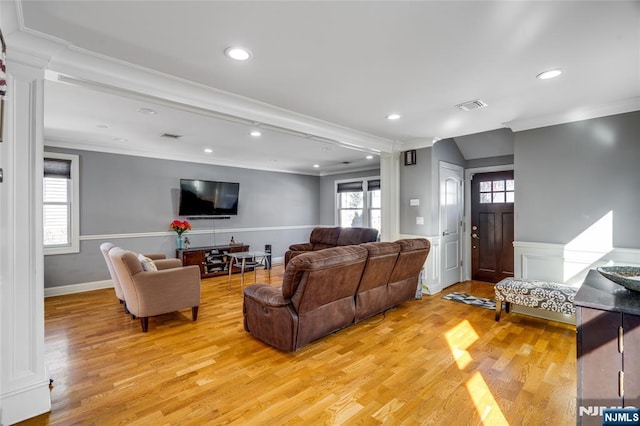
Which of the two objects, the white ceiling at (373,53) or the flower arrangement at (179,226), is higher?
the white ceiling at (373,53)

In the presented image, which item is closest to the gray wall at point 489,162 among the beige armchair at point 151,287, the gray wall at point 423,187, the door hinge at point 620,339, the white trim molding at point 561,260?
the gray wall at point 423,187

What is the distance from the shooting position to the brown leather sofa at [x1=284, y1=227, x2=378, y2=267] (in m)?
6.19

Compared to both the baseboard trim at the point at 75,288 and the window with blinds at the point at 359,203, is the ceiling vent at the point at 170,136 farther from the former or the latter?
the window with blinds at the point at 359,203

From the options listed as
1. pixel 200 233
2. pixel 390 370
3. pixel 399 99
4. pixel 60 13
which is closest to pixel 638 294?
pixel 390 370

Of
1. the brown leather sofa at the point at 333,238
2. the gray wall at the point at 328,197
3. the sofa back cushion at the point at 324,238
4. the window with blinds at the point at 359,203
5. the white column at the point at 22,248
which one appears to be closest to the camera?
the white column at the point at 22,248

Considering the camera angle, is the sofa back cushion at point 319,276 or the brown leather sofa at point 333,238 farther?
the brown leather sofa at point 333,238

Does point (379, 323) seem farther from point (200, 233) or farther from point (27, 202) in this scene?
point (200, 233)

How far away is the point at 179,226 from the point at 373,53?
5.06m

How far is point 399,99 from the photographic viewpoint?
311 cm

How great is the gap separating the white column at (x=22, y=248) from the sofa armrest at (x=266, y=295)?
5.18 feet

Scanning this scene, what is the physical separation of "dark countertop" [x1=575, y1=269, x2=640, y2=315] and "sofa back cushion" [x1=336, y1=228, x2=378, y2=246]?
14.4 ft

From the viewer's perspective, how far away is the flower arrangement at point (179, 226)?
5.88 m

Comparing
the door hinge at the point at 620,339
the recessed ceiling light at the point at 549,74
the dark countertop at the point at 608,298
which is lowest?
the door hinge at the point at 620,339

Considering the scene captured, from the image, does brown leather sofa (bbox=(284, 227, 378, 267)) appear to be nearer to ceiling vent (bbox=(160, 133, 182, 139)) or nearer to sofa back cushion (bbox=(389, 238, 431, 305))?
sofa back cushion (bbox=(389, 238, 431, 305))
